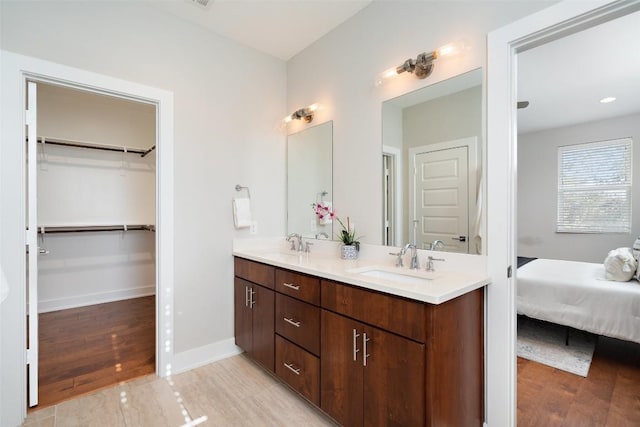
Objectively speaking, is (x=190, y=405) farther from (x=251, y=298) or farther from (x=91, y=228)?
(x=91, y=228)

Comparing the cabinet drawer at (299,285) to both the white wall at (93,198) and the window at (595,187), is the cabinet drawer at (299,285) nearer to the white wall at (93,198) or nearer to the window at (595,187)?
the white wall at (93,198)

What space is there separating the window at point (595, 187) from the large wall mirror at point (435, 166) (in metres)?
4.22

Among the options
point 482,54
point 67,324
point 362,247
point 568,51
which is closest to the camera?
point 482,54

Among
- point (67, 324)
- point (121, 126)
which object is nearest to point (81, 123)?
point (121, 126)

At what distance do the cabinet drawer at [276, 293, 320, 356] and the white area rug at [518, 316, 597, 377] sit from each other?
2.04 metres

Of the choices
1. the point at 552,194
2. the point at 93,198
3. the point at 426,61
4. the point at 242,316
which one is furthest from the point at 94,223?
the point at 552,194

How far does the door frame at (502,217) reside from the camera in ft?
5.00

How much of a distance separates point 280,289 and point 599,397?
2281 mm

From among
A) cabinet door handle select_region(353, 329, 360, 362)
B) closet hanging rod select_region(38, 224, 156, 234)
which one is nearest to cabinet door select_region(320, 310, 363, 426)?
cabinet door handle select_region(353, 329, 360, 362)

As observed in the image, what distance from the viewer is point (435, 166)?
1942 mm

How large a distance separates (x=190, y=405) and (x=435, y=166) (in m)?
2.23

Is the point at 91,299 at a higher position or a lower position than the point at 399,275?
lower

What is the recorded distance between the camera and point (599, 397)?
1999mm

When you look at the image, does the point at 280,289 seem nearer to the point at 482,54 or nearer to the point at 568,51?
the point at 482,54
